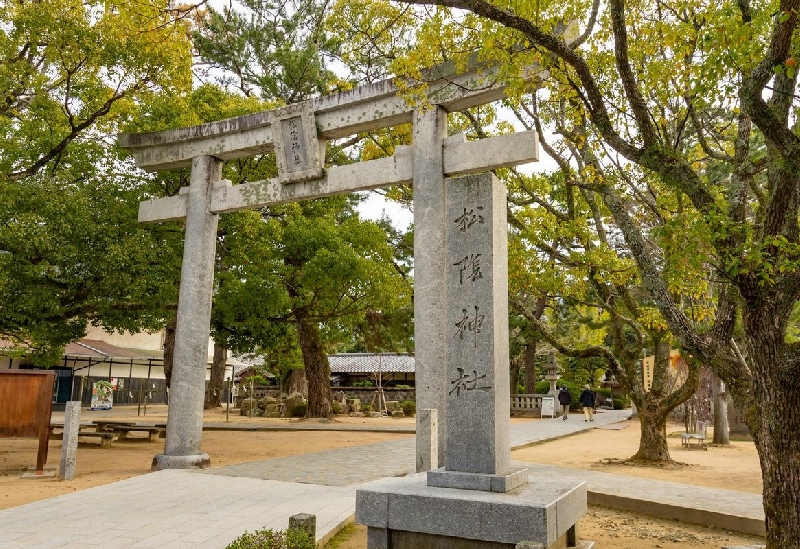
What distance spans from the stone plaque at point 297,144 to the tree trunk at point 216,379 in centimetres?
2152

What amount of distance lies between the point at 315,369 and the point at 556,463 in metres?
11.4

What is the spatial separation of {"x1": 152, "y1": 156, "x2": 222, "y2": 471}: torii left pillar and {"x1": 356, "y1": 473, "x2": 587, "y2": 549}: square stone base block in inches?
213

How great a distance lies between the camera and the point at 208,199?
997cm

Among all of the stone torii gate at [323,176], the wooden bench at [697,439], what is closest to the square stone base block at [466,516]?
the stone torii gate at [323,176]

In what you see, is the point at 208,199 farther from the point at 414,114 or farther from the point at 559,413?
the point at 559,413

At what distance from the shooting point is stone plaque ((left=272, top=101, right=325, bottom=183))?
358 inches

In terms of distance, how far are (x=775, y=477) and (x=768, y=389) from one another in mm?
712

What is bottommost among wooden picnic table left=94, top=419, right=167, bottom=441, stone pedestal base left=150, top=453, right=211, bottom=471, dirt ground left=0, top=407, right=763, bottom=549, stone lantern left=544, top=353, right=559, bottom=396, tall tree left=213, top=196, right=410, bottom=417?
dirt ground left=0, top=407, right=763, bottom=549

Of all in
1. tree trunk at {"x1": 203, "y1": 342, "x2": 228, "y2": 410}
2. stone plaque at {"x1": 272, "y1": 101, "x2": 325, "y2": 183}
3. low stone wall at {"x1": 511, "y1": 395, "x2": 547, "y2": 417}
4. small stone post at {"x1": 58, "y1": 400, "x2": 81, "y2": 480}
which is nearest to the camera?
small stone post at {"x1": 58, "y1": 400, "x2": 81, "y2": 480}

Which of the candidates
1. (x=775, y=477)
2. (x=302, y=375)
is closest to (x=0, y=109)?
(x=775, y=477)

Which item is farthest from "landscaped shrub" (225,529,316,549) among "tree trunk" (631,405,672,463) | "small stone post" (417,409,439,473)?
"tree trunk" (631,405,672,463)

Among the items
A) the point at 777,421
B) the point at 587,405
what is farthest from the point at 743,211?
the point at 587,405

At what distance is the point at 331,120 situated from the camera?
29.9 ft

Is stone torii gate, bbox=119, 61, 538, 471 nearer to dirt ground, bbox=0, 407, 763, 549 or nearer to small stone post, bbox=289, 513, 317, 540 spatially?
dirt ground, bbox=0, 407, 763, 549
